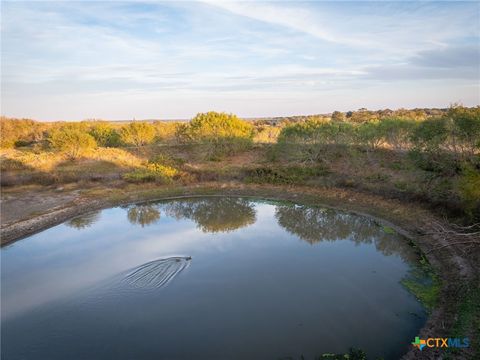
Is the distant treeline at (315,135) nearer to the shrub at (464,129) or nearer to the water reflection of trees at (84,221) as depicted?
the shrub at (464,129)

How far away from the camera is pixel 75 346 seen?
7.80 m

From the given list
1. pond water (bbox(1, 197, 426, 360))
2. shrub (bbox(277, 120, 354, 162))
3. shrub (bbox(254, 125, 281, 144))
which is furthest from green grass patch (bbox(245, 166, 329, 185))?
shrub (bbox(254, 125, 281, 144))

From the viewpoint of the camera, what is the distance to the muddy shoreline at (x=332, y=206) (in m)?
8.57

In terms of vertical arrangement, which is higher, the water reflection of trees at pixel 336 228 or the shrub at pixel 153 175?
the shrub at pixel 153 175

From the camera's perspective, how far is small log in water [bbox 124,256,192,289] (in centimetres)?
1048

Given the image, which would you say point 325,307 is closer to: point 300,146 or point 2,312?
point 2,312

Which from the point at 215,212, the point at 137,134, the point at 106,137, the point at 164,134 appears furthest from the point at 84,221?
the point at 106,137

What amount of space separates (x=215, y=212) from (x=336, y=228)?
682cm

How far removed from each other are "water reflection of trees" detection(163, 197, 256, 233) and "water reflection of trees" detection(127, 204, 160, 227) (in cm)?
71

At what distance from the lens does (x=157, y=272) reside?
36.8 ft

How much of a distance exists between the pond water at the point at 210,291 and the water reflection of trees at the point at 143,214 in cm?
111

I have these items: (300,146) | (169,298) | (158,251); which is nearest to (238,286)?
(169,298)

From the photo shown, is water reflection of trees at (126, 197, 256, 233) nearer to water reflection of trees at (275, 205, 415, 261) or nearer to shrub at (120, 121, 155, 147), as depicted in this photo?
water reflection of trees at (275, 205, 415, 261)

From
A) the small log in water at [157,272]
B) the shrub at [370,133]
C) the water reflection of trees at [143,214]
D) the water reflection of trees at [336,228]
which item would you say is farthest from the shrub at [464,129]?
the water reflection of trees at [143,214]
